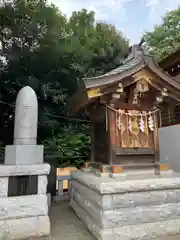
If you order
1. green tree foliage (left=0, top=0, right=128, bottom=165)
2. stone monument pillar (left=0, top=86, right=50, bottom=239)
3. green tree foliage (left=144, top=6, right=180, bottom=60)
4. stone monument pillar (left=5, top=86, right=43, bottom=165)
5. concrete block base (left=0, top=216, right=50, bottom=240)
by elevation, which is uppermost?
green tree foliage (left=144, top=6, right=180, bottom=60)

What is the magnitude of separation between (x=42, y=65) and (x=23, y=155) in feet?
25.8

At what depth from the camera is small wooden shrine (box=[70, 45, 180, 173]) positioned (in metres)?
4.56

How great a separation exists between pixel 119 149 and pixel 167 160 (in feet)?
13.9

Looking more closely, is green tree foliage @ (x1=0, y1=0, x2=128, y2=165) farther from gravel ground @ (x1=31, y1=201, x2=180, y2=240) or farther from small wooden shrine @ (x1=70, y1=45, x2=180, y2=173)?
small wooden shrine @ (x1=70, y1=45, x2=180, y2=173)

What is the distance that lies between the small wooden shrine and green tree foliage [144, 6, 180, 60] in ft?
43.2

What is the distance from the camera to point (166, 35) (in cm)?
1841

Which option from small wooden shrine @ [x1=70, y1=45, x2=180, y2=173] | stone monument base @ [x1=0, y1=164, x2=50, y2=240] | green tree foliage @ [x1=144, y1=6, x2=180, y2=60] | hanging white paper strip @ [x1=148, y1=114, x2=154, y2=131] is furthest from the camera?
green tree foliage @ [x1=144, y1=6, x2=180, y2=60]

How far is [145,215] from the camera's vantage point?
4.14m

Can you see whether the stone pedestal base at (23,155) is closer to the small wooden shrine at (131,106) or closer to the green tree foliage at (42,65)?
the small wooden shrine at (131,106)

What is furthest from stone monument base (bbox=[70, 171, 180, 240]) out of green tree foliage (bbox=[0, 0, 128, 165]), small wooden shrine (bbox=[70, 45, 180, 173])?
green tree foliage (bbox=[0, 0, 128, 165])

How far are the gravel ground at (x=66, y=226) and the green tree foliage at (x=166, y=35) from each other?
15137 millimetres

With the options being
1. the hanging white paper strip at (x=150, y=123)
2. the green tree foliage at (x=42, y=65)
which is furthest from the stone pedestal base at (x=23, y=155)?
the green tree foliage at (x=42, y=65)

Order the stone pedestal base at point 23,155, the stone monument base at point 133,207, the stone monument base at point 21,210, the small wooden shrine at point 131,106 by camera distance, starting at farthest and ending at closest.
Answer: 1. the small wooden shrine at point 131,106
2. the stone pedestal base at point 23,155
3. the stone monument base at point 21,210
4. the stone monument base at point 133,207

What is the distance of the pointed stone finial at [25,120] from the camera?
4594 mm
